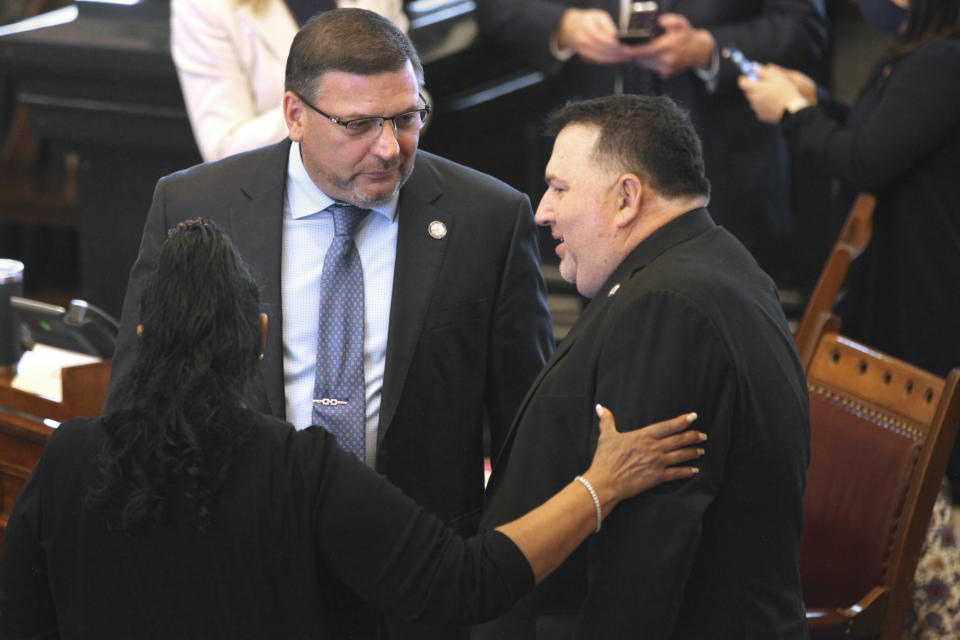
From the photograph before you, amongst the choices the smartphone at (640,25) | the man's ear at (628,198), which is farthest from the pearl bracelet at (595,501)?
the smartphone at (640,25)

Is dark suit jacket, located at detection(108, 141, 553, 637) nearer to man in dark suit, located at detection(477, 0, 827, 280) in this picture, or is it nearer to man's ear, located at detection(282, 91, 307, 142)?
man's ear, located at detection(282, 91, 307, 142)

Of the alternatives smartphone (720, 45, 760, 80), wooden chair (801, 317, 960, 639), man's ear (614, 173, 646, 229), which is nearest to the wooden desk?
man's ear (614, 173, 646, 229)

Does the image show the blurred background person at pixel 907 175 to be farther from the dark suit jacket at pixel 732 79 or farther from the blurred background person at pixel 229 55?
the blurred background person at pixel 229 55

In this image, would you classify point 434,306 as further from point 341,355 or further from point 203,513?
point 203,513

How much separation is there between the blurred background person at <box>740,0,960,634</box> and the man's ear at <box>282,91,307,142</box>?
155 centimetres

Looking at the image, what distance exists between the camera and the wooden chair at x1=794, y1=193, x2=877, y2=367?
287cm

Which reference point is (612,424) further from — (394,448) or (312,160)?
(312,160)

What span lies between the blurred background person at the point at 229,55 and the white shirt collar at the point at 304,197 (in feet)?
2.30

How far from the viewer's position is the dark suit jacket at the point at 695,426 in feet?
5.95

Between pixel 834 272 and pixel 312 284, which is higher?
pixel 312 284

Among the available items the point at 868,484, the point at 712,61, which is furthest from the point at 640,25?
the point at 868,484

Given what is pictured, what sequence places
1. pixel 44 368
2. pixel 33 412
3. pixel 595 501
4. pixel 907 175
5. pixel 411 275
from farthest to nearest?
pixel 907 175, pixel 44 368, pixel 33 412, pixel 411 275, pixel 595 501

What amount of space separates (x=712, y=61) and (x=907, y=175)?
1.92 ft

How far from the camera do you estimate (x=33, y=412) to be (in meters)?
2.59
